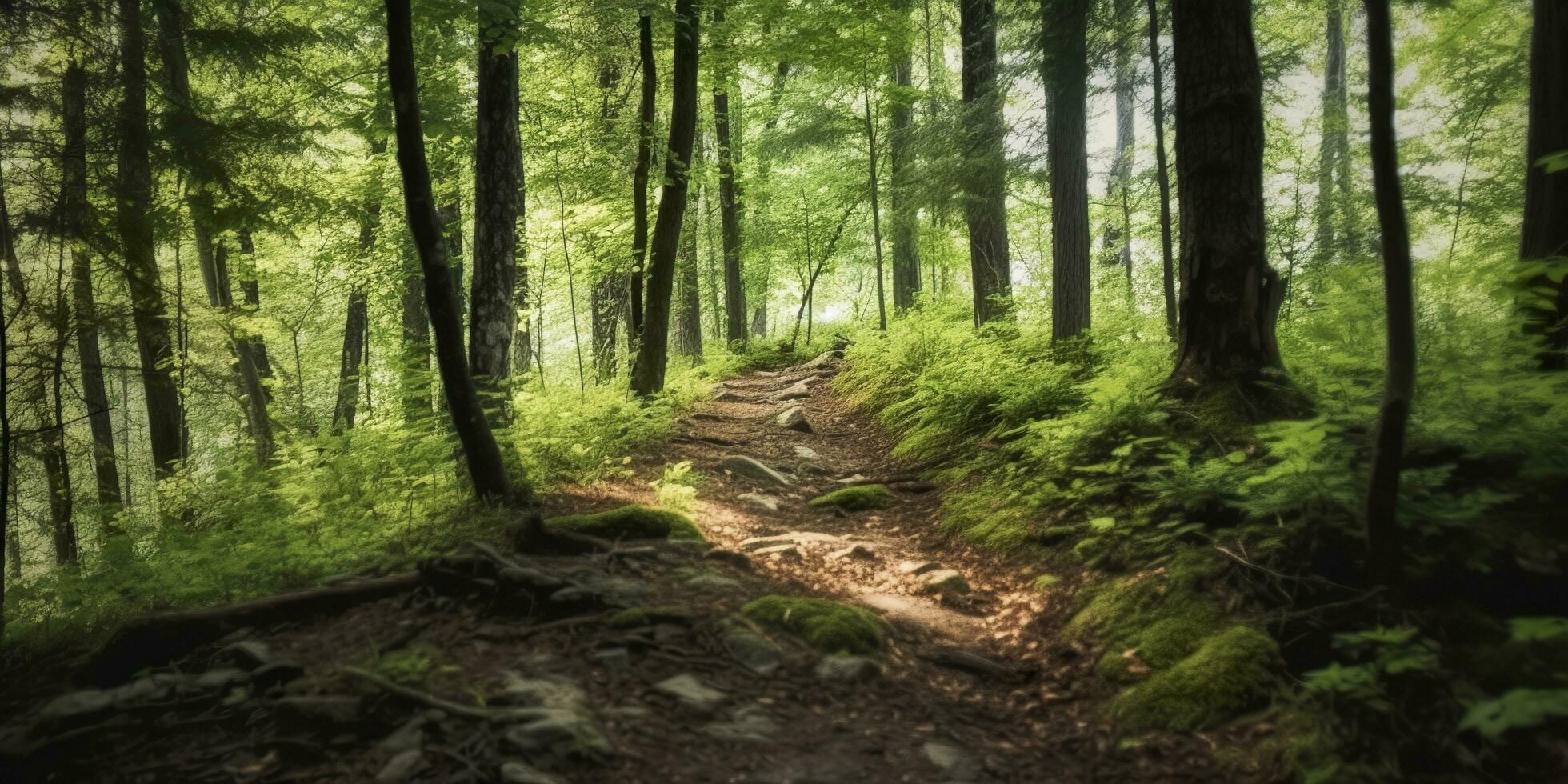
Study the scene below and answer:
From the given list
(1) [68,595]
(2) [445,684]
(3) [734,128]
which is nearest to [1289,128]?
(3) [734,128]

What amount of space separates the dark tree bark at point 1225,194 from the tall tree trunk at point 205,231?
31.2 feet

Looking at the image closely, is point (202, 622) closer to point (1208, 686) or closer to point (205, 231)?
point (1208, 686)

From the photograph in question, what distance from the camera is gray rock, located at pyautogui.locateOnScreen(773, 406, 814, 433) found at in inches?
452

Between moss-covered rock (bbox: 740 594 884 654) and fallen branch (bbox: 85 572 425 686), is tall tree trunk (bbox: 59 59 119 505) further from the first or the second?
moss-covered rock (bbox: 740 594 884 654)

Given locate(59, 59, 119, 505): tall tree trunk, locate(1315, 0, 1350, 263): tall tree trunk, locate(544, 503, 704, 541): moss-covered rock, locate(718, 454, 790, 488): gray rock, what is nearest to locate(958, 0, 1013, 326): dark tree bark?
locate(718, 454, 790, 488): gray rock

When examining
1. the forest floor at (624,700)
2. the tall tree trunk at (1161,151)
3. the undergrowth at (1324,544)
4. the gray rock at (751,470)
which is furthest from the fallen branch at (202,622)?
the tall tree trunk at (1161,151)

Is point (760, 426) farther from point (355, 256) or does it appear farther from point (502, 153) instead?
point (355, 256)

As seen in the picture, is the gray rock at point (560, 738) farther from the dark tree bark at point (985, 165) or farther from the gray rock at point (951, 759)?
the dark tree bark at point (985, 165)

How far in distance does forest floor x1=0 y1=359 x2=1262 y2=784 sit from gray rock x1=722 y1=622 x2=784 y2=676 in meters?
0.01

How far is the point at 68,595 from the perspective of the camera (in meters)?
6.31

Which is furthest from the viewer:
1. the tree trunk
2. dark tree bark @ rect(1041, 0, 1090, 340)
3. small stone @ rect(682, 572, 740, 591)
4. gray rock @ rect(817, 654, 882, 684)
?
dark tree bark @ rect(1041, 0, 1090, 340)

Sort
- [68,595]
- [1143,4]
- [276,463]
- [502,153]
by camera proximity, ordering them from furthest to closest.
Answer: [276,463] < [1143,4] < [502,153] < [68,595]

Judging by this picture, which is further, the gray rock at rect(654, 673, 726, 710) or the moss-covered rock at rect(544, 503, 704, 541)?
the moss-covered rock at rect(544, 503, 704, 541)

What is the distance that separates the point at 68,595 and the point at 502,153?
17.7 ft
